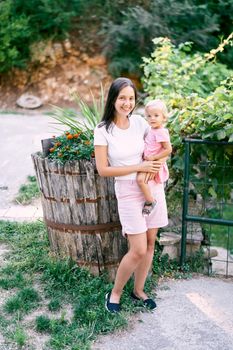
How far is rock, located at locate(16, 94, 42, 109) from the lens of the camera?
11328 mm

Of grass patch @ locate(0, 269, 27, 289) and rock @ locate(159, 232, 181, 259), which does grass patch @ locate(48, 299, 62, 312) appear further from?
rock @ locate(159, 232, 181, 259)

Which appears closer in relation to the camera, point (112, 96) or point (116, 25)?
point (112, 96)

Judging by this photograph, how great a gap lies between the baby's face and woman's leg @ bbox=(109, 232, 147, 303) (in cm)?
71

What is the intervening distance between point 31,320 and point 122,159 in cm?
122

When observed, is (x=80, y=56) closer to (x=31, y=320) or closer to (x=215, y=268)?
(x=215, y=268)

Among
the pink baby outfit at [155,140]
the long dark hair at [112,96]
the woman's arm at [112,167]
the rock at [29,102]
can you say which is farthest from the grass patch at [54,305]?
the rock at [29,102]

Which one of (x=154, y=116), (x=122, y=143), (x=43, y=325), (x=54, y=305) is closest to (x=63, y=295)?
(x=54, y=305)

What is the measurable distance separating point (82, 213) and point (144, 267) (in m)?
0.59

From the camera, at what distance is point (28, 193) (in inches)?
240

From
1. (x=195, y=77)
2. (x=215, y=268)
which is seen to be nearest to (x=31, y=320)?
(x=215, y=268)

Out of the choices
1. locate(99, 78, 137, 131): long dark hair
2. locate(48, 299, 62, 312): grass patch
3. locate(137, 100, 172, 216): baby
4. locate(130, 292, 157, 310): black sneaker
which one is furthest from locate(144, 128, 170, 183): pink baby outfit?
locate(48, 299, 62, 312): grass patch

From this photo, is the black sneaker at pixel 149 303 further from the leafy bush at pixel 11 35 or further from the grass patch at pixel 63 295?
the leafy bush at pixel 11 35

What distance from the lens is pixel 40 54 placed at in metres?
11.8

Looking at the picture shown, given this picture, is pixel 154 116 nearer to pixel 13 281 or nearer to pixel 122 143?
pixel 122 143
